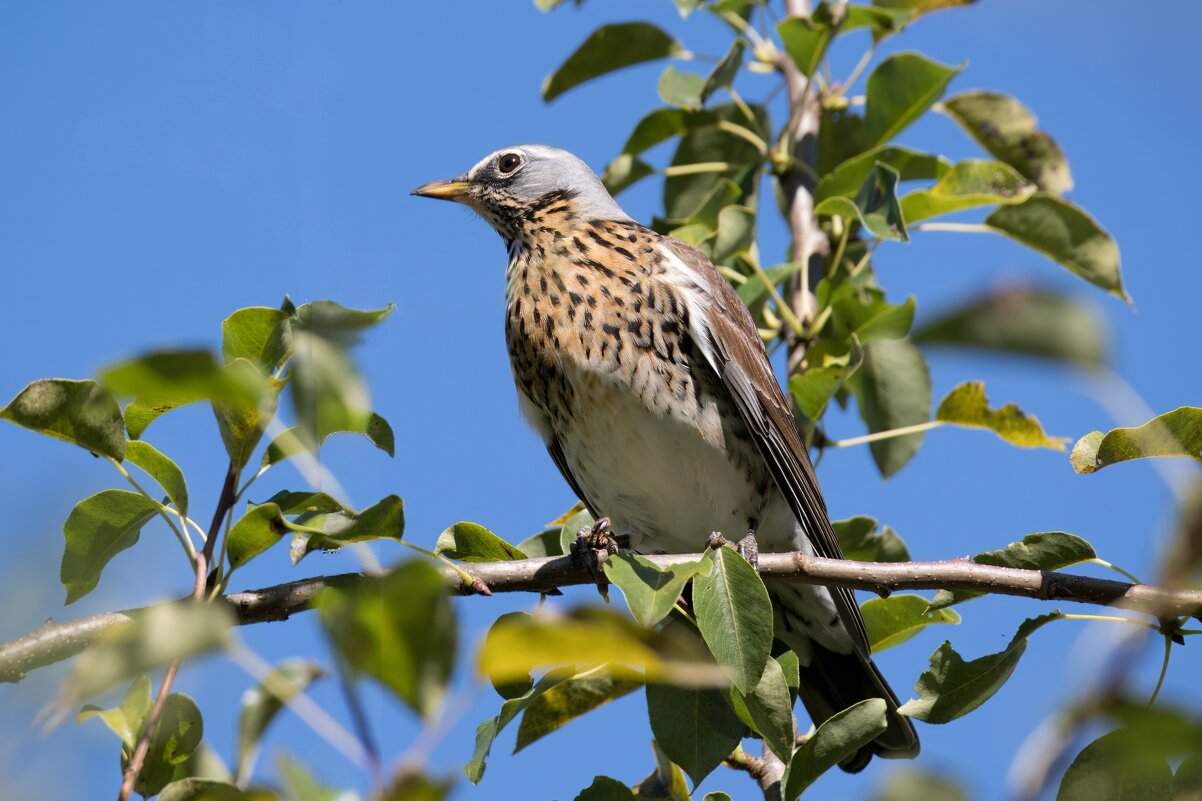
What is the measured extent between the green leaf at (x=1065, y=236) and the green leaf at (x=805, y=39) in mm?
836

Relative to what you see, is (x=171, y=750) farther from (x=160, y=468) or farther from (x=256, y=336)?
(x=256, y=336)

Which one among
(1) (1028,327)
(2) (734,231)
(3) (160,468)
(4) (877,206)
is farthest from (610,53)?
(1) (1028,327)

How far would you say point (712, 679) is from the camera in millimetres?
769

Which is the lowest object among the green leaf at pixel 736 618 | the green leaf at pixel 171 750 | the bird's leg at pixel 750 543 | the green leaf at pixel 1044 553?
the green leaf at pixel 1044 553

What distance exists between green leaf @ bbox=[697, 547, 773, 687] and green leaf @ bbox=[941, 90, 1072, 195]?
265 centimetres

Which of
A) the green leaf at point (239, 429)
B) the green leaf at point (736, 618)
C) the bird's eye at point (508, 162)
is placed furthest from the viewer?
the bird's eye at point (508, 162)

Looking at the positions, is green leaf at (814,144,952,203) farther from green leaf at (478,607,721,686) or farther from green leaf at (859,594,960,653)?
green leaf at (478,607,721,686)

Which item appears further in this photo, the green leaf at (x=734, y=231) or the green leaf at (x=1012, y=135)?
the green leaf at (x=1012, y=135)

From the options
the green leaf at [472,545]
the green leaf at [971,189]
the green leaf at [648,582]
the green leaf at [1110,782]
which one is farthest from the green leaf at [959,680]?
the green leaf at [971,189]

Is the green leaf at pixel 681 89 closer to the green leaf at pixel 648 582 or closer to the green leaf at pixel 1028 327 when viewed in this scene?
the green leaf at pixel 648 582

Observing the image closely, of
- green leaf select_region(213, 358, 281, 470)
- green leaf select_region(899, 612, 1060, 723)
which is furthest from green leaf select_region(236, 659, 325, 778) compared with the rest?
green leaf select_region(899, 612, 1060, 723)

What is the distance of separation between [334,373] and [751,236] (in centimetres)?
344

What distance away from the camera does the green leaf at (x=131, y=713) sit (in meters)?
2.20

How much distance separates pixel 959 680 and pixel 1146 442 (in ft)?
2.16
